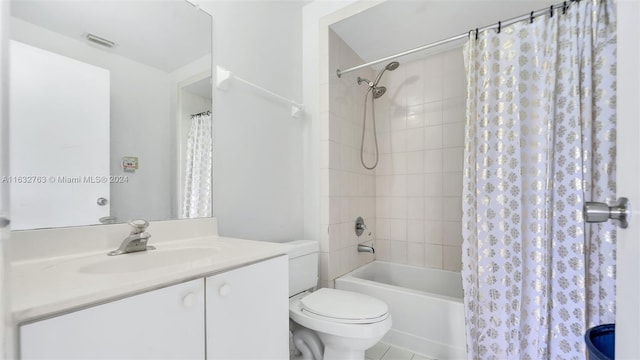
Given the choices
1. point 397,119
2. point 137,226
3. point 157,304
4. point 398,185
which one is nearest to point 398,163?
point 398,185

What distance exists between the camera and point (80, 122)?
0.96 m

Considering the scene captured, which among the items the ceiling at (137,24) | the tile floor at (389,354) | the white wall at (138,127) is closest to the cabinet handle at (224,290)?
the white wall at (138,127)

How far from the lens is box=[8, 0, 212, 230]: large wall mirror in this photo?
0.86m

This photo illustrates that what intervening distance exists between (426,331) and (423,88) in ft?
6.13

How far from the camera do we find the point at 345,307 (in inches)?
51.6

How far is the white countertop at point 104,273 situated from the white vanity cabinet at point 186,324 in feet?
0.07

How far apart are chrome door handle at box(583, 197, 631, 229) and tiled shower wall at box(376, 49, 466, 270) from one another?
180cm

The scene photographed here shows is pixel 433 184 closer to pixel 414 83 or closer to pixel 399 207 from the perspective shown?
pixel 399 207

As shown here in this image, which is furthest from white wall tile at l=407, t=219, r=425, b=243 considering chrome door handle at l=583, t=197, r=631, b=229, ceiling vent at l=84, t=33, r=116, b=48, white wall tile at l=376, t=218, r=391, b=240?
ceiling vent at l=84, t=33, r=116, b=48

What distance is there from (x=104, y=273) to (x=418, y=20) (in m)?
2.18

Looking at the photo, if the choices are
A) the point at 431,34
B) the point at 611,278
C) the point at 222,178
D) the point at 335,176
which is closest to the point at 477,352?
the point at 611,278

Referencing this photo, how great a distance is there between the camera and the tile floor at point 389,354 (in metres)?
1.64

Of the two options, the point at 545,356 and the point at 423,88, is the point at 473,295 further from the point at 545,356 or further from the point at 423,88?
the point at 423,88

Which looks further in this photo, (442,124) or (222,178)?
(442,124)
